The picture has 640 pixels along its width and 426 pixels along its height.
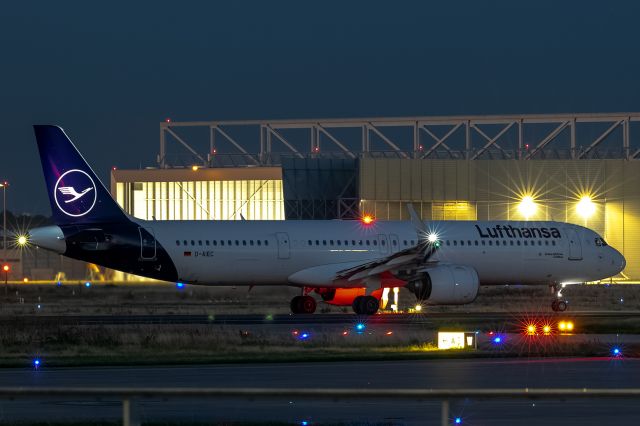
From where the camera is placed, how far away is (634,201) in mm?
75562

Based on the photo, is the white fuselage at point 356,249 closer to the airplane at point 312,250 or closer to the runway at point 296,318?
the airplane at point 312,250

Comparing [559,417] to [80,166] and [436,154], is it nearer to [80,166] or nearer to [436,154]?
[80,166]

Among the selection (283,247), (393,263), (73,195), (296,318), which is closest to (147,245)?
(73,195)

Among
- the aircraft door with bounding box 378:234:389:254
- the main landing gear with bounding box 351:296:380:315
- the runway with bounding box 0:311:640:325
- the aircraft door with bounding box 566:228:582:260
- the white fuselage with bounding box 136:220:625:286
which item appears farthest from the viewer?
the aircraft door with bounding box 566:228:582:260

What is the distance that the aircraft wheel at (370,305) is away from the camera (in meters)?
43.9

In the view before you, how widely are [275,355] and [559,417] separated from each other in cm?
1166

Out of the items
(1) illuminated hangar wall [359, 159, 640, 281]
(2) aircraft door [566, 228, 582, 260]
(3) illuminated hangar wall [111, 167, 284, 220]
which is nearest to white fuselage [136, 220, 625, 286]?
(2) aircraft door [566, 228, 582, 260]

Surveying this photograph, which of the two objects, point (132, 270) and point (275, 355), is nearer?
point (275, 355)

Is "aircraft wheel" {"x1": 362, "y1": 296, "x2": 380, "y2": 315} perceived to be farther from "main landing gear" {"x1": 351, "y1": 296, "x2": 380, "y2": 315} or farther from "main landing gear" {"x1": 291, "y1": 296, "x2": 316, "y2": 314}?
"main landing gear" {"x1": 291, "y1": 296, "x2": 316, "y2": 314}

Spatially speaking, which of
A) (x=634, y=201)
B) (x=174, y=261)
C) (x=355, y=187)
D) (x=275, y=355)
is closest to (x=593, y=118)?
(x=634, y=201)

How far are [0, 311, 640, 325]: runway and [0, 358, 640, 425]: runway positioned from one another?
13.5m

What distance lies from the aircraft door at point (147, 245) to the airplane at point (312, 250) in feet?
0.11

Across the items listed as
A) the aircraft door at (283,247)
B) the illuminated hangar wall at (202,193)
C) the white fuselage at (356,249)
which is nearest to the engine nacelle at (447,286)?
the white fuselage at (356,249)

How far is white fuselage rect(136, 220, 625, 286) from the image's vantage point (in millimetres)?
43562
